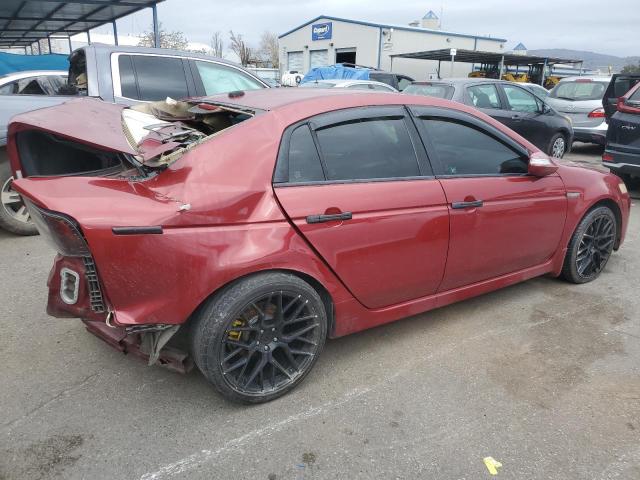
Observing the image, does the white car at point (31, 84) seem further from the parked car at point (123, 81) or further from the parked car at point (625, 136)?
the parked car at point (625, 136)

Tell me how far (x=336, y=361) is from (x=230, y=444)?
914 millimetres

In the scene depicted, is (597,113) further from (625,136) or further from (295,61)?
(295,61)

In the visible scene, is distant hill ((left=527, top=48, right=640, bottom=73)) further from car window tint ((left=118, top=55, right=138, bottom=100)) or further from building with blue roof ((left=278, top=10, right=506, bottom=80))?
car window tint ((left=118, top=55, right=138, bottom=100))

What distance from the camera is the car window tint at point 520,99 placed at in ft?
30.1

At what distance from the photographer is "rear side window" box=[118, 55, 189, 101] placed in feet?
17.4

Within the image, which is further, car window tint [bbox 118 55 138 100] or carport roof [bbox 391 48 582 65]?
carport roof [bbox 391 48 582 65]

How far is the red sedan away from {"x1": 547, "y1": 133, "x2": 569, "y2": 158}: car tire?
6897mm

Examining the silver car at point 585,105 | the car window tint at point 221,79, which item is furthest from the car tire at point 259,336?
the silver car at point 585,105

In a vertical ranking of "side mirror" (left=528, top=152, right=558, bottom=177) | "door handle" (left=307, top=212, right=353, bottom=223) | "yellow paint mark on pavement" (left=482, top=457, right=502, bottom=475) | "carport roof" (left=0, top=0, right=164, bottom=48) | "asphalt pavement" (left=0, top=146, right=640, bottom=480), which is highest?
"carport roof" (left=0, top=0, right=164, bottom=48)

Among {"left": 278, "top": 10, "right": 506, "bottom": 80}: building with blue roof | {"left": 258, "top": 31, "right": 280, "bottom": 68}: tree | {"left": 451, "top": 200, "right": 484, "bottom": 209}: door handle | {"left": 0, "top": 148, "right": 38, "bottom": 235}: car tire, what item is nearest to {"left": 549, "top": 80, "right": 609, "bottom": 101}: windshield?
{"left": 451, "top": 200, "right": 484, "bottom": 209}: door handle

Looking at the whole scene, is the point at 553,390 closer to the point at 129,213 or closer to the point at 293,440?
the point at 293,440

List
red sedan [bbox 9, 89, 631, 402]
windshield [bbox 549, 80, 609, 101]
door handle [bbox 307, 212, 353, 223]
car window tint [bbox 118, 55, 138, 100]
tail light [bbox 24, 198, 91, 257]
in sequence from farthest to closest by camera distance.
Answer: windshield [bbox 549, 80, 609, 101] → car window tint [bbox 118, 55, 138, 100] → door handle [bbox 307, 212, 353, 223] → red sedan [bbox 9, 89, 631, 402] → tail light [bbox 24, 198, 91, 257]

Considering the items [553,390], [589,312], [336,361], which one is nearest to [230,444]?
[336,361]

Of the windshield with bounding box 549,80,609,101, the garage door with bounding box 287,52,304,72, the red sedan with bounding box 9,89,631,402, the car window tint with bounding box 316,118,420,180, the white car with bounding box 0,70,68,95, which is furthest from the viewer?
the garage door with bounding box 287,52,304,72
